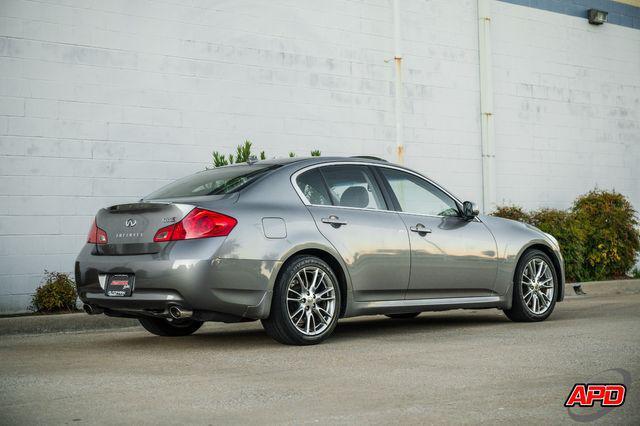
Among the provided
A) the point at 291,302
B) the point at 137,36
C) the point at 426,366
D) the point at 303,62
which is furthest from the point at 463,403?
the point at 303,62

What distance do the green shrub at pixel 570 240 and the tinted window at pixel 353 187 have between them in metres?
7.48

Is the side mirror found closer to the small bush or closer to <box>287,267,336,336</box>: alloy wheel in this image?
<box>287,267,336,336</box>: alloy wheel

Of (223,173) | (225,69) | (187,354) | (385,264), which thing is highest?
(225,69)

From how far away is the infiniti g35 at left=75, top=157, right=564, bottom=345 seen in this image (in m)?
6.99

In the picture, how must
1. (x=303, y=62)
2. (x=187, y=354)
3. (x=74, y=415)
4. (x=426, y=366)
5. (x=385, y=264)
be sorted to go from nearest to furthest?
(x=74, y=415)
(x=426, y=366)
(x=187, y=354)
(x=385, y=264)
(x=303, y=62)

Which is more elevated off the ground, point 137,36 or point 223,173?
point 137,36

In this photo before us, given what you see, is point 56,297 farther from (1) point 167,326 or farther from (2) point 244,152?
(2) point 244,152

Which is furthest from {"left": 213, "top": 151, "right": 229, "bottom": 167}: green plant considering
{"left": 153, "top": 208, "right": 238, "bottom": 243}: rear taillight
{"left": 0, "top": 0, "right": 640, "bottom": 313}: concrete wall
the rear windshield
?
{"left": 153, "top": 208, "right": 238, "bottom": 243}: rear taillight

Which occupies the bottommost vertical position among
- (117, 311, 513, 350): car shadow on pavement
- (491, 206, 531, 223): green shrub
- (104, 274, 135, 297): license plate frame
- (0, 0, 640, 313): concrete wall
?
(117, 311, 513, 350): car shadow on pavement

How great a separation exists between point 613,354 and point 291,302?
97.5 inches

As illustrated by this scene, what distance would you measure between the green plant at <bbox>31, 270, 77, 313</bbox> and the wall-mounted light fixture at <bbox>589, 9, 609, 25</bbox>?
12.6 metres

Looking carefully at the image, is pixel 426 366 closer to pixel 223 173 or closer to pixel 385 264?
pixel 385 264

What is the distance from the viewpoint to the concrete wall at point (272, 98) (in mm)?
11328

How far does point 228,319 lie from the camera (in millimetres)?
7125
